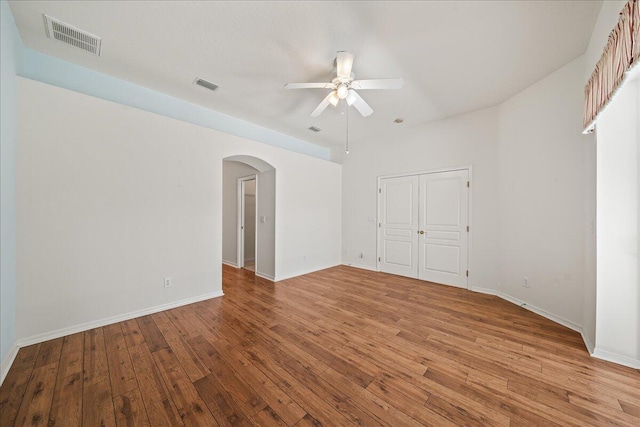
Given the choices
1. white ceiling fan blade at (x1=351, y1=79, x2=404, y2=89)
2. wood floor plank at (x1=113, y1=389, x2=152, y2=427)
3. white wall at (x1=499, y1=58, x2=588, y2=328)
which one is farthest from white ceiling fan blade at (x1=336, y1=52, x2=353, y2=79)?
wood floor plank at (x1=113, y1=389, x2=152, y2=427)

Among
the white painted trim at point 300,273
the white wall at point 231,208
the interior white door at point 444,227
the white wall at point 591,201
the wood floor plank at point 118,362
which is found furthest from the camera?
the white wall at point 231,208

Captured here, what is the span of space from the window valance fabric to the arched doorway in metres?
4.14

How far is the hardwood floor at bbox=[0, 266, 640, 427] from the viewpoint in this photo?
58.2 inches

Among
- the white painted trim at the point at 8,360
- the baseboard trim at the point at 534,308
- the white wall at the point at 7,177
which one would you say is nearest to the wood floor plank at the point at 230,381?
the white painted trim at the point at 8,360

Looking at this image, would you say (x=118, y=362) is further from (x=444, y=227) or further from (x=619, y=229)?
(x=444, y=227)

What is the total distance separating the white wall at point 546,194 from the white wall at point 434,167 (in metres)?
0.18

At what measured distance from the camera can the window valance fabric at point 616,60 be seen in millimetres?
1440

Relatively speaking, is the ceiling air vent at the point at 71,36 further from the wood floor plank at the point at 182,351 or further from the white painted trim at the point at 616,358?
the white painted trim at the point at 616,358

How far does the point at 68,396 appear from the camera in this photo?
5.29ft

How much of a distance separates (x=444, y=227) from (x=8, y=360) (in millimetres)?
5647

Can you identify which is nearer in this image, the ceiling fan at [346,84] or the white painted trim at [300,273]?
the ceiling fan at [346,84]

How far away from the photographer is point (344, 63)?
7.97ft

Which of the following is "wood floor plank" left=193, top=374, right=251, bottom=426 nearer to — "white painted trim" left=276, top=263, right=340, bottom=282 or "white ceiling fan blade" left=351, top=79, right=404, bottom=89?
"white painted trim" left=276, top=263, right=340, bottom=282

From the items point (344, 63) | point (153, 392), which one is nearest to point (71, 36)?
point (344, 63)
